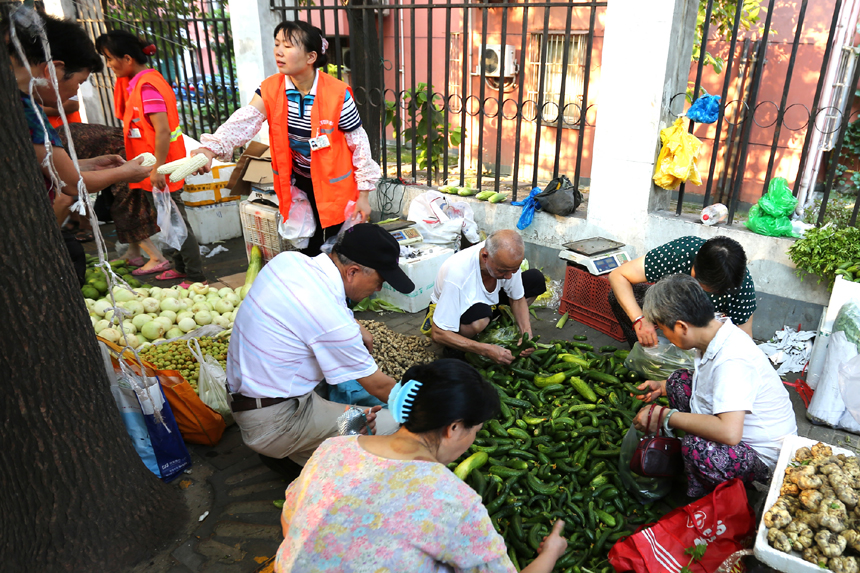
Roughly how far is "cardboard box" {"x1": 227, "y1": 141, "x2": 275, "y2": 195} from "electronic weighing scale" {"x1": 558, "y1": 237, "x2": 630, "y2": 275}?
3283 mm

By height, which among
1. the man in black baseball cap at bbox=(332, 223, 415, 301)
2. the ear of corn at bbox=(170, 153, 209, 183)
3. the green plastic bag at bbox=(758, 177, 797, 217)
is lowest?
the green plastic bag at bbox=(758, 177, 797, 217)

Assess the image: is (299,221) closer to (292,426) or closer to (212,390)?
(212,390)

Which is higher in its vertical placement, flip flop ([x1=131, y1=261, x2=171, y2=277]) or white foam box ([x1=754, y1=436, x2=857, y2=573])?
white foam box ([x1=754, y1=436, x2=857, y2=573])

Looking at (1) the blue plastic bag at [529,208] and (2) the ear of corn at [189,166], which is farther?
(1) the blue plastic bag at [529,208]

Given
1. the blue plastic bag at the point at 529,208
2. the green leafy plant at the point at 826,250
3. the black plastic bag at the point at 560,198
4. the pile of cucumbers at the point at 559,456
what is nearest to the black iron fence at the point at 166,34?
the blue plastic bag at the point at 529,208

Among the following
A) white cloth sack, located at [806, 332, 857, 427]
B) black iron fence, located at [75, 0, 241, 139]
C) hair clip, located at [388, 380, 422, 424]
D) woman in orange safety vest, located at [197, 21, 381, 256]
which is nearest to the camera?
hair clip, located at [388, 380, 422, 424]

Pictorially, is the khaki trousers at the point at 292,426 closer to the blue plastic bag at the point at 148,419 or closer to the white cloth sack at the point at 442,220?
the blue plastic bag at the point at 148,419

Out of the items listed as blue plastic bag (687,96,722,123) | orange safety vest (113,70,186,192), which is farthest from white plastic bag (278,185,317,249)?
blue plastic bag (687,96,722,123)

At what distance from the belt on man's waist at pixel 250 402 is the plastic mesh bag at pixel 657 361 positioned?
A: 2.45 m

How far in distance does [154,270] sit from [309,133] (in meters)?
2.82

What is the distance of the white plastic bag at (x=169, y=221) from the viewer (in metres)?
5.31

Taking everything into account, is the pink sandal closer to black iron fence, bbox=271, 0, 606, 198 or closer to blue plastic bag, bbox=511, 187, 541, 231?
black iron fence, bbox=271, 0, 606, 198

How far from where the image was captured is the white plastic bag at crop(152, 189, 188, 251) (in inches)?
209

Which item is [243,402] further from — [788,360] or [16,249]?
[788,360]
